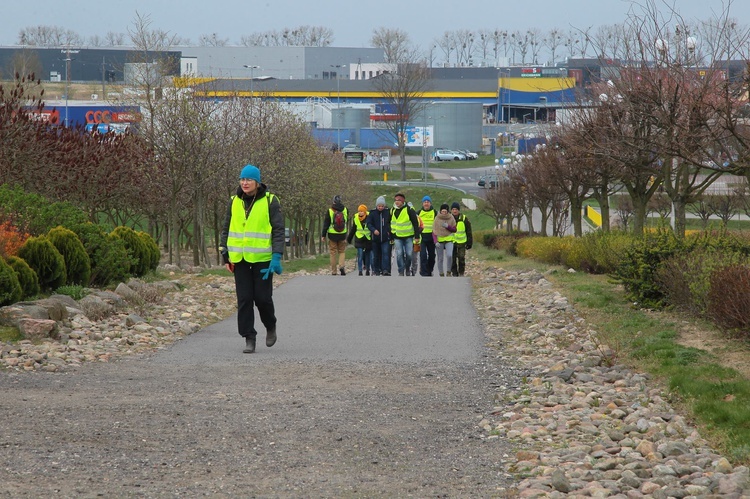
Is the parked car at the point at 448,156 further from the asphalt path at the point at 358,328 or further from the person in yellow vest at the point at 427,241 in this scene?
the asphalt path at the point at 358,328

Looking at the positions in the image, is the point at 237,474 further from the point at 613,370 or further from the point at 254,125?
the point at 254,125

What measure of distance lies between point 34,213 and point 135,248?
7.59 feet

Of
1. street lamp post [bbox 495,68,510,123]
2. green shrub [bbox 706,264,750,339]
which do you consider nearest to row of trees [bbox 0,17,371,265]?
green shrub [bbox 706,264,750,339]

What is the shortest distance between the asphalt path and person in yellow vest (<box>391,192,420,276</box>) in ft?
14.7

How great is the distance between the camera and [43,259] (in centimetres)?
1383

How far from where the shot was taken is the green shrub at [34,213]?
16500 mm

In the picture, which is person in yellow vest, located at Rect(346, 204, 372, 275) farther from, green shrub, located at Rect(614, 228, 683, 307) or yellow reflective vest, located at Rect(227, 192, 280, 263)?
yellow reflective vest, located at Rect(227, 192, 280, 263)

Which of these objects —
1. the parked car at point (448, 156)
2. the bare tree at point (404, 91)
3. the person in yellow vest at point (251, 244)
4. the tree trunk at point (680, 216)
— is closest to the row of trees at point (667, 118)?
the tree trunk at point (680, 216)

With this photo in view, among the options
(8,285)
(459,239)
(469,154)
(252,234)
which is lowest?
(459,239)

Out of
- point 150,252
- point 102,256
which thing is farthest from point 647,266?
point 150,252

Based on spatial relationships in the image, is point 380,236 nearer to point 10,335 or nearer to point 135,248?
point 135,248

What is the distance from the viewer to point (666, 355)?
32.4ft

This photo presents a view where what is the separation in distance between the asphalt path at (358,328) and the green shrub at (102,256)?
8.00 ft

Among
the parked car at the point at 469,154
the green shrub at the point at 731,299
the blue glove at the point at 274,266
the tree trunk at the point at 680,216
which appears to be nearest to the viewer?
the green shrub at the point at 731,299
